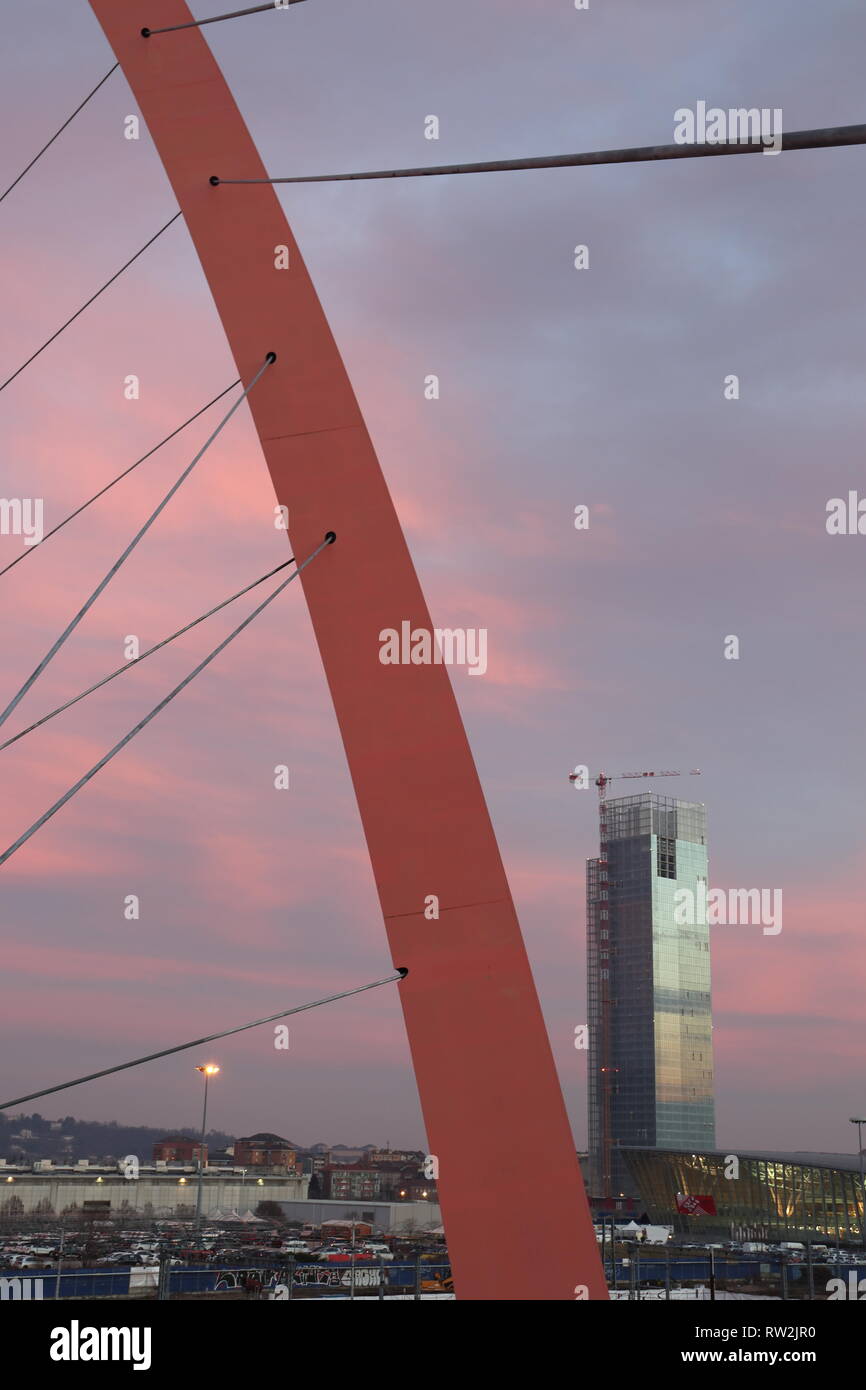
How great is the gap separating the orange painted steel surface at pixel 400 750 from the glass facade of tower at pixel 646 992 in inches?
5450

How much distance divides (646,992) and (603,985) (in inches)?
220

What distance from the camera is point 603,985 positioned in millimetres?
152250

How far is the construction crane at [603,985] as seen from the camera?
141 m

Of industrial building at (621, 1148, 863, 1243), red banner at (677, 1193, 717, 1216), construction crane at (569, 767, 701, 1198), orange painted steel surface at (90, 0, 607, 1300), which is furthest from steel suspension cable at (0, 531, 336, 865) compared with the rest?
construction crane at (569, 767, 701, 1198)

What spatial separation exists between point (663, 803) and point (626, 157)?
6245 inches

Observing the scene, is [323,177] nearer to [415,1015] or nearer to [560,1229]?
[415,1015]

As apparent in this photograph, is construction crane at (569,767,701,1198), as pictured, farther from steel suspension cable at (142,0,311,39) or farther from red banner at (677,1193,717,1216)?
steel suspension cable at (142,0,311,39)

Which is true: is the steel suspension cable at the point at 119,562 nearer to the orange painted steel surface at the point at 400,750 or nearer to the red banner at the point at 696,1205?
the orange painted steel surface at the point at 400,750

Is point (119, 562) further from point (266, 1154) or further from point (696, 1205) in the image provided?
point (266, 1154)

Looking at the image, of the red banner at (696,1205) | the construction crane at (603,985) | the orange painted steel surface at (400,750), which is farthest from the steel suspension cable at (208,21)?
the construction crane at (603,985)

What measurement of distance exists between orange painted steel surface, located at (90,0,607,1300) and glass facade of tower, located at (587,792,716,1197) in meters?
138

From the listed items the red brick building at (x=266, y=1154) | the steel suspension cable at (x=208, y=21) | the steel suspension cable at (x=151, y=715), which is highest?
the steel suspension cable at (x=208, y=21)

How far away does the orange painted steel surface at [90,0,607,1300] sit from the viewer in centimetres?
638
